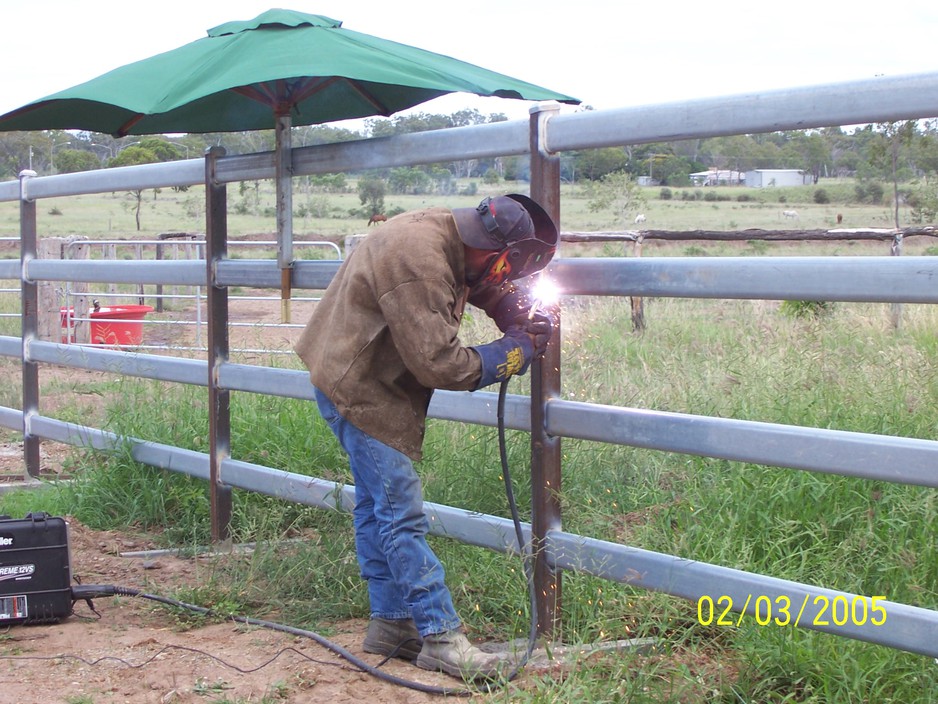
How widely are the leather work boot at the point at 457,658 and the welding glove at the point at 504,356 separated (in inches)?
35.0

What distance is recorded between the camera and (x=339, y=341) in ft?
11.8

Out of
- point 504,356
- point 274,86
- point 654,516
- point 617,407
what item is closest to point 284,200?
point 274,86

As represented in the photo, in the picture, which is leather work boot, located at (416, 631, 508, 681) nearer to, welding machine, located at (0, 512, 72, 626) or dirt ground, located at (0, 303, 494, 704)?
dirt ground, located at (0, 303, 494, 704)

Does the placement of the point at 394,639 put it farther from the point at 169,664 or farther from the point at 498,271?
the point at 498,271

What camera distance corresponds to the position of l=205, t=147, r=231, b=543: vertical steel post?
16.3ft

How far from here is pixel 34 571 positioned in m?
4.27

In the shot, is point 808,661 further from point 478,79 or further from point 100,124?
point 100,124

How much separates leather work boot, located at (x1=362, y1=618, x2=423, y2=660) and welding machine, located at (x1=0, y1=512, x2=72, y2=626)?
4.61ft

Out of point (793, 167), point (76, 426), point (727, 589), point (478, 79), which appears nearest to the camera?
point (727, 589)

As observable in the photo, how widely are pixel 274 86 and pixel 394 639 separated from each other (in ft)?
8.10

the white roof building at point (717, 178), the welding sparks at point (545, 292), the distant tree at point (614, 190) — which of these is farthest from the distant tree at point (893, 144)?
the white roof building at point (717, 178)

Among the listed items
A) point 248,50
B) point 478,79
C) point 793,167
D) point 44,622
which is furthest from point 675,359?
point 793,167

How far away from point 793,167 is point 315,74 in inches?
2764
